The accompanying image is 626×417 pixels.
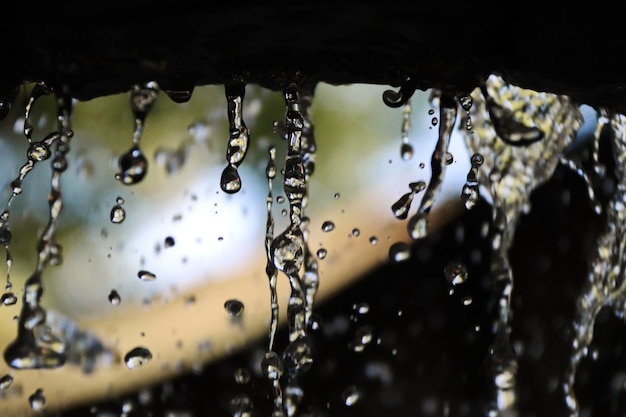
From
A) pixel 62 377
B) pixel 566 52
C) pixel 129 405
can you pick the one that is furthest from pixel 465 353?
pixel 566 52

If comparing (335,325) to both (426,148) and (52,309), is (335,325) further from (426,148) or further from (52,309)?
(52,309)

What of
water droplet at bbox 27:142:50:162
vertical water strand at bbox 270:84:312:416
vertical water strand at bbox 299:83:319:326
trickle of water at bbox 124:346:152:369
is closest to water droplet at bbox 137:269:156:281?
trickle of water at bbox 124:346:152:369

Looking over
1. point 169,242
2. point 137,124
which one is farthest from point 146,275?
point 137,124

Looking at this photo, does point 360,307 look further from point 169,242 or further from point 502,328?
point 169,242

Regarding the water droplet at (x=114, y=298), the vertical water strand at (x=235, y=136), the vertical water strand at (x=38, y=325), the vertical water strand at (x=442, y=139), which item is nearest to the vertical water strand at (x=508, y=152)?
the vertical water strand at (x=442, y=139)

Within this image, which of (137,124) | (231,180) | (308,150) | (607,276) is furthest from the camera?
(607,276)

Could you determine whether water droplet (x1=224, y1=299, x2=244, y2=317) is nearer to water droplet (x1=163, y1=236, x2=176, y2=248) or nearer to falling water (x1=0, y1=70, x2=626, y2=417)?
falling water (x1=0, y1=70, x2=626, y2=417)

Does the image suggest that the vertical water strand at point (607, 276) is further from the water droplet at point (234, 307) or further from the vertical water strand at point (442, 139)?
the water droplet at point (234, 307)
